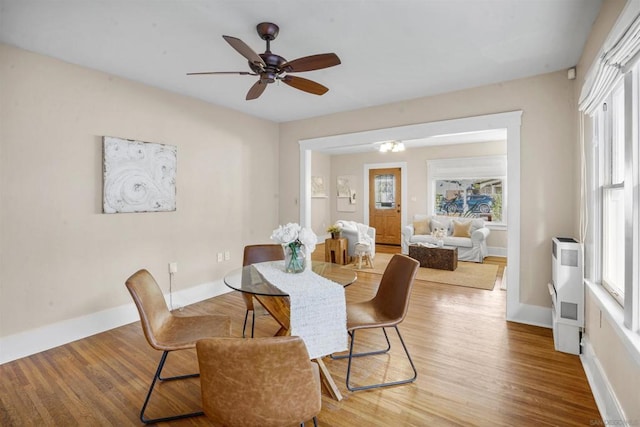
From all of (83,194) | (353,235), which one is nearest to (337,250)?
(353,235)

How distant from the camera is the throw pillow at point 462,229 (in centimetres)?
647

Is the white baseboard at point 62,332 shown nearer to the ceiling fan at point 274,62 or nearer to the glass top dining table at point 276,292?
the glass top dining table at point 276,292

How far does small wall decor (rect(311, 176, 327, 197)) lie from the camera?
835cm

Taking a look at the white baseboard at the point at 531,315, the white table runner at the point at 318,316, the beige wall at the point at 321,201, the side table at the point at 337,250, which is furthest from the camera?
the beige wall at the point at 321,201

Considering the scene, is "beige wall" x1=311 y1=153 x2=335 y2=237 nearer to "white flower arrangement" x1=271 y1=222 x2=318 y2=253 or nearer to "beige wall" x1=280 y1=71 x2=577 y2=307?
"beige wall" x1=280 y1=71 x2=577 y2=307

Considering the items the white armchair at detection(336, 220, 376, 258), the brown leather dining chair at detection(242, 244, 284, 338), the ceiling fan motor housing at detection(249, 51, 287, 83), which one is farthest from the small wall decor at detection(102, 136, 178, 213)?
the white armchair at detection(336, 220, 376, 258)

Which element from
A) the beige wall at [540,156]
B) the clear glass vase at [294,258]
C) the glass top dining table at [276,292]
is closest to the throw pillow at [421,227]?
the beige wall at [540,156]

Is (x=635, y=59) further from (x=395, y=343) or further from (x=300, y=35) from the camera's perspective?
(x=395, y=343)

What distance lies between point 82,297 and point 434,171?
696 centimetres

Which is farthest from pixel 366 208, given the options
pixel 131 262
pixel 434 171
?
pixel 131 262

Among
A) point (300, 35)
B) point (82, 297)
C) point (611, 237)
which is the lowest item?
point (82, 297)

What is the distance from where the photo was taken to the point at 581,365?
235cm

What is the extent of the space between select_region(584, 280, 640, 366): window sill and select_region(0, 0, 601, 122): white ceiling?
183cm

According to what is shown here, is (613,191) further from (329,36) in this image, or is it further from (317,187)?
(317,187)
